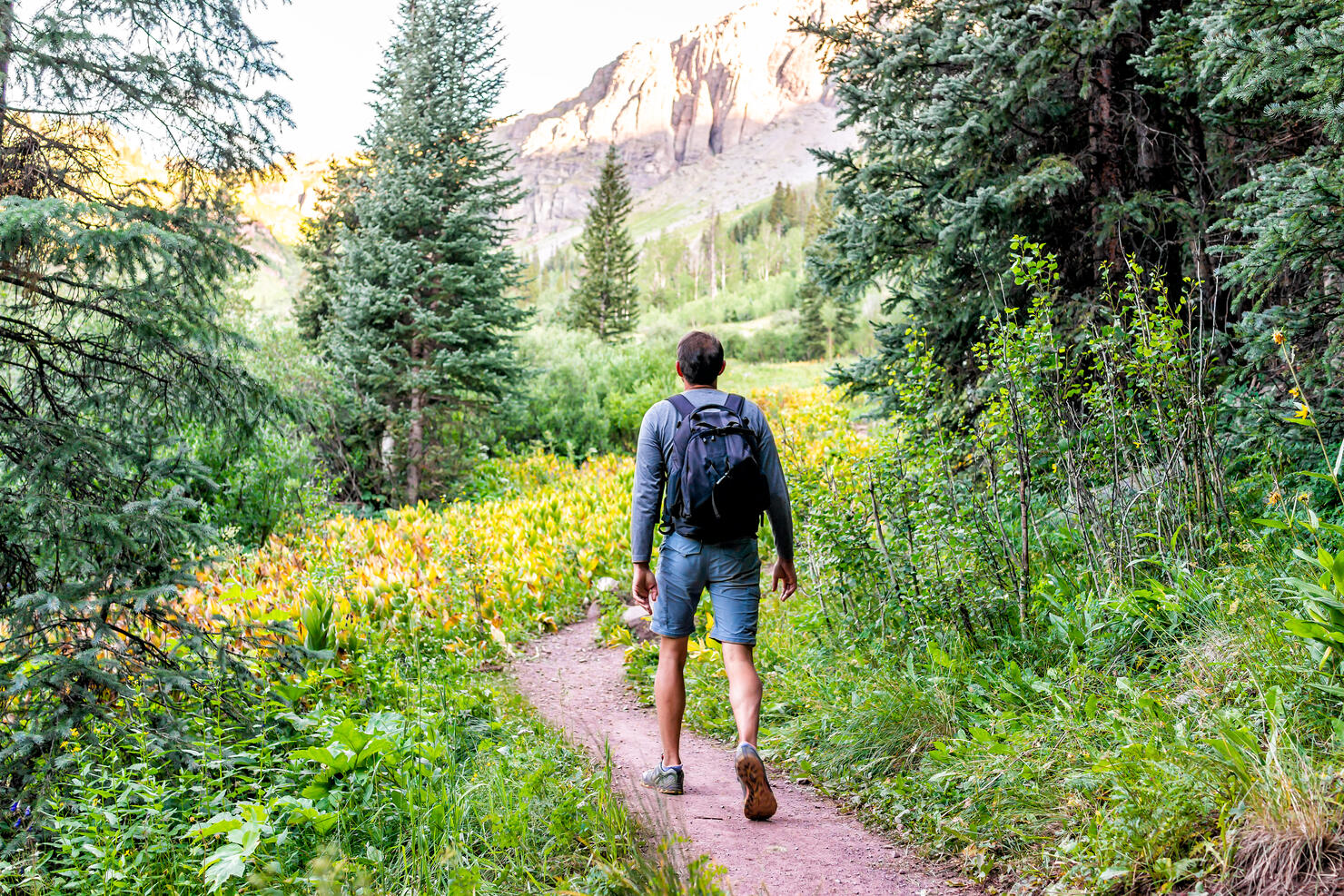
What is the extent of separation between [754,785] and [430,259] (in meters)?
13.2

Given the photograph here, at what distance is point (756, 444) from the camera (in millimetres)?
3422

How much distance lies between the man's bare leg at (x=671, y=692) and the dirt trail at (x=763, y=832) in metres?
0.23

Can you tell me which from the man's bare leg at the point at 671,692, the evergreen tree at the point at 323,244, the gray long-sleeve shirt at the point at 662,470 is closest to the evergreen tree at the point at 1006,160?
the gray long-sleeve shirt at the point at 662,470

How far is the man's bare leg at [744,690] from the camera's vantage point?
10.6ft

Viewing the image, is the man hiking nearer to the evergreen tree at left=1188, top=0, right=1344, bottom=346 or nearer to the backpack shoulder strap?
the backpack shoulder strap

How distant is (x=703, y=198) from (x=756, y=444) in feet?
590

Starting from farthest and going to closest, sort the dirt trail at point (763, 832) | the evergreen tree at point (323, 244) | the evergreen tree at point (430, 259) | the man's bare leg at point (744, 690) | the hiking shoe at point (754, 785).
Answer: the evergreen tree at point (323, 244) < the evergreen tree at point (430, 259) < the man's bare leg at point (744, 690) < the hiking shoe at point (754, 785) < the dirt trail at point (763, 832)

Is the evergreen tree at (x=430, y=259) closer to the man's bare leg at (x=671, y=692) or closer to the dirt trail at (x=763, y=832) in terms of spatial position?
the dirt trail at (x=763, y=832)

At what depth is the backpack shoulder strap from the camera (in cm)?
341

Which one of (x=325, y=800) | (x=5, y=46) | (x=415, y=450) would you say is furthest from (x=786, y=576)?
(x=415, y=450)

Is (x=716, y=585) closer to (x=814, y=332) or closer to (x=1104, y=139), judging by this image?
(x=1104, y=139)

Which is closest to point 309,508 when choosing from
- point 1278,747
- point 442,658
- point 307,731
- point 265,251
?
point 442,658

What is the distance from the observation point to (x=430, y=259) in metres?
14.6

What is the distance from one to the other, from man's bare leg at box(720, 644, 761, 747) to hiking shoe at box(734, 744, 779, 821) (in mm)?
63
